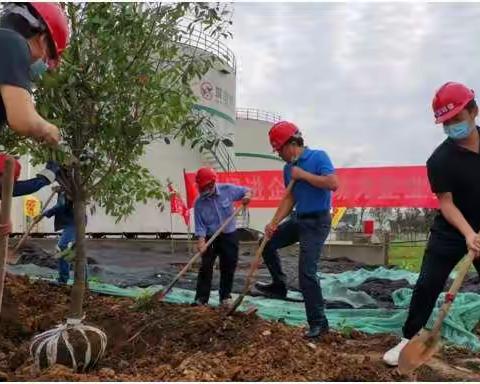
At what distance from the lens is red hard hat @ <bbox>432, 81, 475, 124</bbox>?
345 centimetres

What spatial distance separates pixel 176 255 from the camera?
45.9 ft

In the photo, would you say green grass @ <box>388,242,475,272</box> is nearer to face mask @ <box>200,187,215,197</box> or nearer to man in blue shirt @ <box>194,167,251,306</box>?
man in blue shirt @ <box>194,167,251,306</box>

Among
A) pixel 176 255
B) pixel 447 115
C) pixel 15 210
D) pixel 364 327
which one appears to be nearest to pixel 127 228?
pixel 15 210

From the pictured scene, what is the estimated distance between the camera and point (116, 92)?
3799 millimetres

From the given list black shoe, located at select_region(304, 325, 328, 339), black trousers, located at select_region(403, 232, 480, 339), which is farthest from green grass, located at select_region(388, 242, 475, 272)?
black trousers, located at select_region(403, 232, 480, 339)

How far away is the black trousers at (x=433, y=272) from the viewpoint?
3562mm

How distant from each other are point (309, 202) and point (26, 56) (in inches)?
106

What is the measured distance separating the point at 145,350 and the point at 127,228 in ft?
52.0

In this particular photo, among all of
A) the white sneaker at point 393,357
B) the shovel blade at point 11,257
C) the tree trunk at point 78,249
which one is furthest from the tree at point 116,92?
the shovel blade at point 11,257

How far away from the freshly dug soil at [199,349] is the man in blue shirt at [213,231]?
0.71m

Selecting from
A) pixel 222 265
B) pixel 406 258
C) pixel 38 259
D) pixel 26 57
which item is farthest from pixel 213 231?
pixel 406 258

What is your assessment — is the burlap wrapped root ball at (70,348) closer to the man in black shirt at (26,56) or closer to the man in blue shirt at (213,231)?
the man in black shirt at (26,56)

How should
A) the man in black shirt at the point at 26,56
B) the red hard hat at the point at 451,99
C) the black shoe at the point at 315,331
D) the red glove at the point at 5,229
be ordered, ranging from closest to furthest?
the man in black shirt at the point at 26,56 < the red glove at the point at 5,229 < the red hard hat at the point at 451,99 < the black shoe at the point at 315,331

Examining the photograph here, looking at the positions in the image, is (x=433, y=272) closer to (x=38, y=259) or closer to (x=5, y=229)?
(x=5, y=229)
